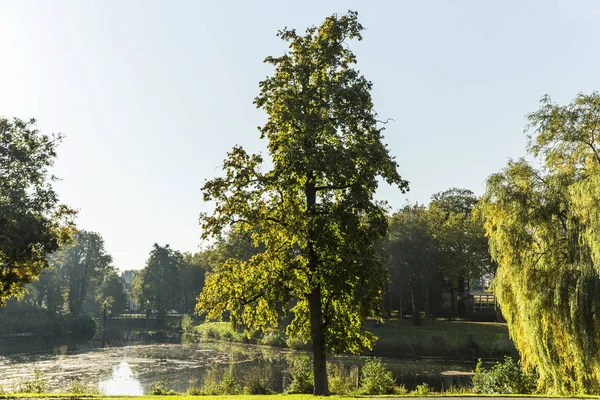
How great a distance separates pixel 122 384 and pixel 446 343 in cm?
2982

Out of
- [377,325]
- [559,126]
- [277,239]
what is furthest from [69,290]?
[559,126]

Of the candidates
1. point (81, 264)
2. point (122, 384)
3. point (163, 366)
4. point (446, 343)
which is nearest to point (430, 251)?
point (446, 343)

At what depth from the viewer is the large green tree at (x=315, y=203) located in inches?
702

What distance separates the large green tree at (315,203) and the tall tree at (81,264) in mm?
86658

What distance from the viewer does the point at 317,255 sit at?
18500 mm

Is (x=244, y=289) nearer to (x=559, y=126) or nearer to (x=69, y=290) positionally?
(x=559, y=126)

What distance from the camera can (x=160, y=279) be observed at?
337ft

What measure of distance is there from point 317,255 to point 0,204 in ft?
50.0

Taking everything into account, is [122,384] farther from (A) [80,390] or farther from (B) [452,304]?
(B) [452,304]

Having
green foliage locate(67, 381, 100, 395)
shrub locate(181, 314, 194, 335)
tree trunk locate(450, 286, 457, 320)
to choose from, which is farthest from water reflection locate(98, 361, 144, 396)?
tree trunk locate(450, 286, 457, 320)

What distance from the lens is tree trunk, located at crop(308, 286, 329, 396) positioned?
1911 cm

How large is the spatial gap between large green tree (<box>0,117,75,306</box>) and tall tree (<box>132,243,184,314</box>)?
78288 millimetres

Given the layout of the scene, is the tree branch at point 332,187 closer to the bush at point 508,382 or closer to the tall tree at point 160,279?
the bush at point 508,382

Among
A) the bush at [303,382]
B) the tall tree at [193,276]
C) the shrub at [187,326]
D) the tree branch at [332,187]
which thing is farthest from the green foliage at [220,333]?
the tree branch at [332,187]
